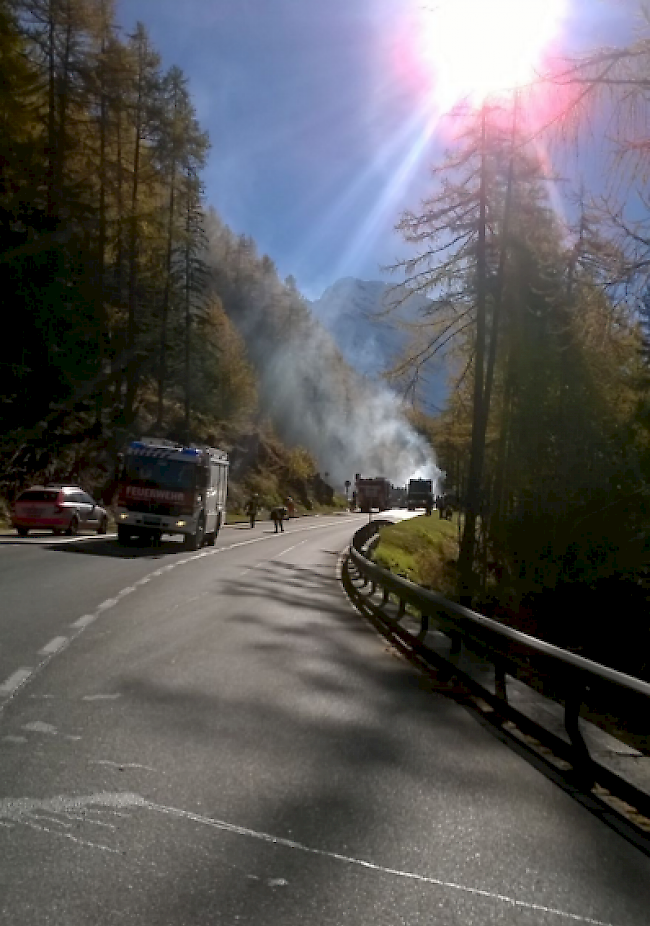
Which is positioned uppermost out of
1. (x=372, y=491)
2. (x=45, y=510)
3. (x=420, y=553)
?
(x=372, y=491)

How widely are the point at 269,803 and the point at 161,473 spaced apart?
2372cm

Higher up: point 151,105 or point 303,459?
point 151,105

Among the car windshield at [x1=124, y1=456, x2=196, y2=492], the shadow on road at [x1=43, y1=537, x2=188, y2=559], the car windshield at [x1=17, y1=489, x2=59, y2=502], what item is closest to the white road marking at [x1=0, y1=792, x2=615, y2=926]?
the shadow on road at [x1=43, y1=537, x2=188, y2=559]

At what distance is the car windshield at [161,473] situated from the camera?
28812 millimetres

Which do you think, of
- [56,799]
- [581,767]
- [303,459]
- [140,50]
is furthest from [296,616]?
[303,459]

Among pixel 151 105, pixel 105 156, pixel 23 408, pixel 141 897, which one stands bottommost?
pixel 141 897

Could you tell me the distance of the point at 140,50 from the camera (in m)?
45.9

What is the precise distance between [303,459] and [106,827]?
91771 millimetres

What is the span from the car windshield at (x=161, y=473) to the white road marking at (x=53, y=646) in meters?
17.4

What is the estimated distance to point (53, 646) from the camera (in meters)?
10.9

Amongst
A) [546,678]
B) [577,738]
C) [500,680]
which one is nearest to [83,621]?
[500,680]

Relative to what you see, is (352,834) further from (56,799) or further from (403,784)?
(56,799)

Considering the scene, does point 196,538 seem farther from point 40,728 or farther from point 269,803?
point 269,803

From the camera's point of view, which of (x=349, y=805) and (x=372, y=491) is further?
(x=372, y=491)
